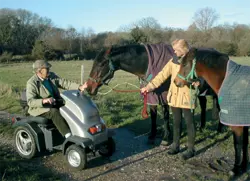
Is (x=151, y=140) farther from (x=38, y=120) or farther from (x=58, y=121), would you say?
(x=38, y=120)

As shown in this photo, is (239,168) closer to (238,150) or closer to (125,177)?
(238,150)

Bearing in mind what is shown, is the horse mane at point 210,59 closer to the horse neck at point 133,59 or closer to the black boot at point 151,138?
the horse neck at point 133,59

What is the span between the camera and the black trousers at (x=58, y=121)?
14.7ft

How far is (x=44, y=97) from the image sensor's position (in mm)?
4734

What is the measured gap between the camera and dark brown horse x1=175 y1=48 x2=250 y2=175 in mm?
3984

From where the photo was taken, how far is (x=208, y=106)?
924cm

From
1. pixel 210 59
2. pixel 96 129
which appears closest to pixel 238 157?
pixel 210 59

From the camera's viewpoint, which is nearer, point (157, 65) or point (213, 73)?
point (213, 73)

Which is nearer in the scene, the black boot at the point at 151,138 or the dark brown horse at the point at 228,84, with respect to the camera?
the dark brown horse at the point at 228,84

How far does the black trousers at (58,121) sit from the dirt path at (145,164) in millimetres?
576

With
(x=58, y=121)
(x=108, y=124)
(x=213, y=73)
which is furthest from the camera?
(x=108, y=124)

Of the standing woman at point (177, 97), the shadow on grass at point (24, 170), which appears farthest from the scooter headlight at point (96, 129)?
the standing woman at point (177, 97)

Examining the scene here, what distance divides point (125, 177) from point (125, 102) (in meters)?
5.70

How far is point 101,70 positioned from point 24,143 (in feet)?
6.22
